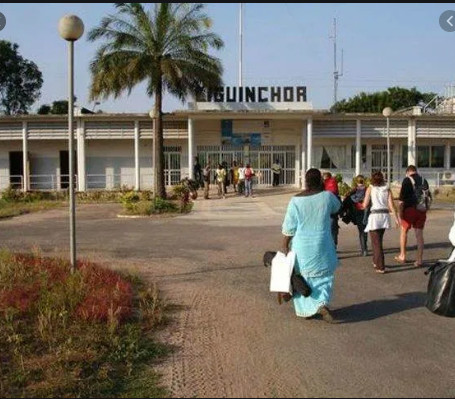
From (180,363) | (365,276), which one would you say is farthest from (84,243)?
(180,363)

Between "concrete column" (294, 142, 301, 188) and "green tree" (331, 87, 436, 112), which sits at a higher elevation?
"green tree" (331, 87, 436, 112)

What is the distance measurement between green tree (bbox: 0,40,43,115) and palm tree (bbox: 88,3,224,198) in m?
34.1

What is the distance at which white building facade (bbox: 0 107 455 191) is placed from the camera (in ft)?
108

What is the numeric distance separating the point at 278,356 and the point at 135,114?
2850 centimetres

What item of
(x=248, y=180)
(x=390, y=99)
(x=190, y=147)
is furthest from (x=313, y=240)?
(x=390, y=99)

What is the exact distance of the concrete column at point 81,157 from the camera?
3297 centimetres

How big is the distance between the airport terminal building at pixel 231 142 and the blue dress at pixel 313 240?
24.9 meters

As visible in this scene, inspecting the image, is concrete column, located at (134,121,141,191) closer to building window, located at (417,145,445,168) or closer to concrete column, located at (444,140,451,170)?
building window, located at (417,145,445,168)

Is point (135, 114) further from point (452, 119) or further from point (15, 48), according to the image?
point (15, 48)

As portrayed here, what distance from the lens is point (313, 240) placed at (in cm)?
634

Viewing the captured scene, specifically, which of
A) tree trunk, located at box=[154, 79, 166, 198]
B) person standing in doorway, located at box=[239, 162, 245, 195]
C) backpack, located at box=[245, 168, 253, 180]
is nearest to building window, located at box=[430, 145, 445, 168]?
person standing in doorway, located at box=[239, 162, 245, 195]

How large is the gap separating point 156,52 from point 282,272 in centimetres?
2179

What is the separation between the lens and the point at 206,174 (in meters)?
28.2

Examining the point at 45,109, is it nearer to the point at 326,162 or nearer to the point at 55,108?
the point at 55,108
